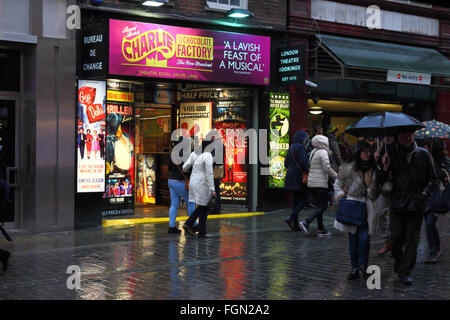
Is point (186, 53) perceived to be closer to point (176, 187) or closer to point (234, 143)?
point (234, 143)

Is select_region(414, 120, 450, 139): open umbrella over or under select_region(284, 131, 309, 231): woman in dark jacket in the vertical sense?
over

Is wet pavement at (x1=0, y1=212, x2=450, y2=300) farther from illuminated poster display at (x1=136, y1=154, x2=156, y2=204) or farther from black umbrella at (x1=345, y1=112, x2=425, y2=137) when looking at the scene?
illuminated poster display at (x1=136, y1=154, x2=156, y2=204)

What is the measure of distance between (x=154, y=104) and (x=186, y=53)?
2.33m

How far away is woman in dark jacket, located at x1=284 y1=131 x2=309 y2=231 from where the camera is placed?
11.7 m

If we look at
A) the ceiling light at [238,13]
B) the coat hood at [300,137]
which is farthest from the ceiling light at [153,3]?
the coat hood at [300,137]

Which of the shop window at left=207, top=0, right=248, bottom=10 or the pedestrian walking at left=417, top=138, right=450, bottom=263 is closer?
the pedestrian walking at left=417, top=138, right=450, bottom=263

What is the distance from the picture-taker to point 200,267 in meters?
8.27

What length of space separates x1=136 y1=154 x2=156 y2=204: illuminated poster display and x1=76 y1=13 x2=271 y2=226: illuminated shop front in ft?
0.08

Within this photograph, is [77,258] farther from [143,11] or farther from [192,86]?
[192,86]

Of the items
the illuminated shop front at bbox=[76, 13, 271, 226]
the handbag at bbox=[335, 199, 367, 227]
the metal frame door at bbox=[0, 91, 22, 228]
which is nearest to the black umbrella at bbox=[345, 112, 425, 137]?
the handbag at bbox=[335, 199, 367, 227]

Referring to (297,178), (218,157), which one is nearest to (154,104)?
(218,157)

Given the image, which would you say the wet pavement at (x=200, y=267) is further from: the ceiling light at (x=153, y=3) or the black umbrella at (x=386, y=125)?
the ceiling light at (x=153, y=3)

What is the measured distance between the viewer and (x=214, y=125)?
15.2m

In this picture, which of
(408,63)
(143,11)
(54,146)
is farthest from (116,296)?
(408,63)
